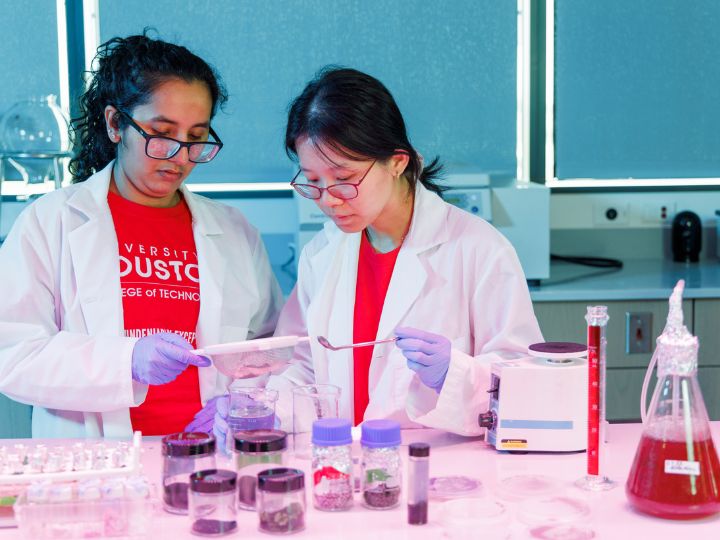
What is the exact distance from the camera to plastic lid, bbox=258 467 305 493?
4.55 feet

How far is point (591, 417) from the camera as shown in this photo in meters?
1.54

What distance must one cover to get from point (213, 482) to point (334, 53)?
2644 mm

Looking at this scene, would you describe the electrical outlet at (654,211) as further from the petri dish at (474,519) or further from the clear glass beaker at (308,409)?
the petri dish at (474,519)

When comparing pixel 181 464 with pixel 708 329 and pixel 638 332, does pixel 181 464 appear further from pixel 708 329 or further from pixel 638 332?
pixel 708 329

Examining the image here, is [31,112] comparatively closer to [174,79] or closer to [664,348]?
[174,79]

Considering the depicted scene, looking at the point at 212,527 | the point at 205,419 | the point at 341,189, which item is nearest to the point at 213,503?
the point at 212,527

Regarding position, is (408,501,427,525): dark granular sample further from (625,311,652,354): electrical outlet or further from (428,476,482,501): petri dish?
(625,311,652,354): electrical outlet

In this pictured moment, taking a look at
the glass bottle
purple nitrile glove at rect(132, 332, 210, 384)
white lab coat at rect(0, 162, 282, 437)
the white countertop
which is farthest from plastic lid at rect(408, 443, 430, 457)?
the glass bottle

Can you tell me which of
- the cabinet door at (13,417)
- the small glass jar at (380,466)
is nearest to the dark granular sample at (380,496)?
the small glass jar at (380,466)

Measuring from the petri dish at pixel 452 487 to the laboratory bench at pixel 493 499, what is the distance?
0.01 m

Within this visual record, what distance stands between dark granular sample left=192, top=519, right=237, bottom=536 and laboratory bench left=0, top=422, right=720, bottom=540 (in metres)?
0.01

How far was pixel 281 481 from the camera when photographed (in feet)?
4.55

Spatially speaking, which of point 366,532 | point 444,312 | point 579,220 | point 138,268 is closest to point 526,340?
point 444,312

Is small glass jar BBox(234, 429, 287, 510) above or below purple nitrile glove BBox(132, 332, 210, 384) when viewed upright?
below
